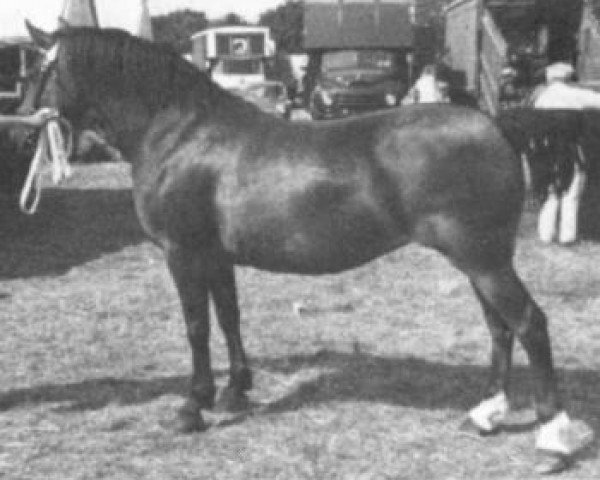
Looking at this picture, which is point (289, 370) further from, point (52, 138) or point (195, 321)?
point (52, 138)

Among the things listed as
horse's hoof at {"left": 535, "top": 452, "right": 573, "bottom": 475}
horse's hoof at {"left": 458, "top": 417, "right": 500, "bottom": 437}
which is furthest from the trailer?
horse's hoof at {"left": 535, "top": 452, "right": 573, "bottom": 475}

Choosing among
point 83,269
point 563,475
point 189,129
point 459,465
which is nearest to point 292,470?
point 459,465

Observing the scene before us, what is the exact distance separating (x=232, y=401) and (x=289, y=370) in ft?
2.72

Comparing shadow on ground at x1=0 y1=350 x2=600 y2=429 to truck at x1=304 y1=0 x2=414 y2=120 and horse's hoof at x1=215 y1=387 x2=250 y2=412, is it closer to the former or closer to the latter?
horse's hoof at x1=215 y1=387 x2=250 y2=412

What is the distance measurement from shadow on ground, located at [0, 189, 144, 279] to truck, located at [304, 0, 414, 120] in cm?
1057

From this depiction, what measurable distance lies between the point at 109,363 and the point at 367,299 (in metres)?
2.60

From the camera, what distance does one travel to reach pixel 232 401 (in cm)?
Answer: 514

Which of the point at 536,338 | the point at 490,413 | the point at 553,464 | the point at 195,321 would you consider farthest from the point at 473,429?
the point at 195,321

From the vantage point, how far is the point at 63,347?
6.43m

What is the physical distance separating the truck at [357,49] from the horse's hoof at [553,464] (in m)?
19.7

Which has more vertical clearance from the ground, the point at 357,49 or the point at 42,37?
the point at 42,37

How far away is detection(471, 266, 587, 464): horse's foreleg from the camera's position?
426 cm

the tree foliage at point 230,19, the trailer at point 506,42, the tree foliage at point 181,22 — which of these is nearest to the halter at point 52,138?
the trailer at point 506,42

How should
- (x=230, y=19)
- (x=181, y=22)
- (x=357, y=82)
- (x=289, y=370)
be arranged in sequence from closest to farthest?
1. (x=289, y=370)
2. (x=357, y=82)
3. (x=230, y=19)
4. (x=181, y=22)
